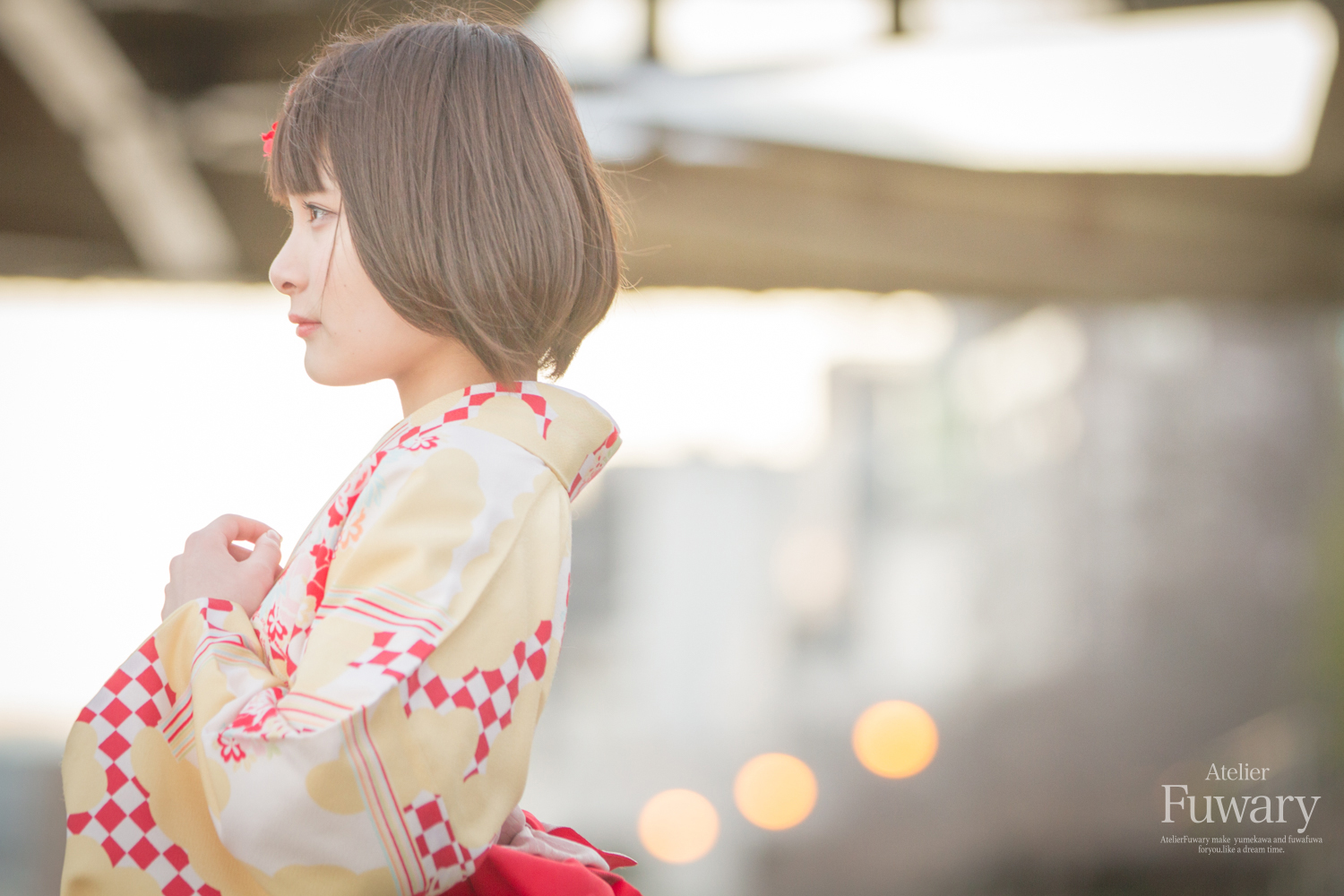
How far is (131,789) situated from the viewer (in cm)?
70

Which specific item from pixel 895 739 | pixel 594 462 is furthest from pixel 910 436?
pixel 594 462

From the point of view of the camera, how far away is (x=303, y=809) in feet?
1.99

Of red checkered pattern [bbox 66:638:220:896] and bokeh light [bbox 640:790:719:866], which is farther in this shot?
bokeh light [bbox 640:790:719:866]

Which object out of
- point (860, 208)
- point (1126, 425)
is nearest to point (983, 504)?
point (1126, 425)

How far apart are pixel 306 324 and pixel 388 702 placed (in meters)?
0.29

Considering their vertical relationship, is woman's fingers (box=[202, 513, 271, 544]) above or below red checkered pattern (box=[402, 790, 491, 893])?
above

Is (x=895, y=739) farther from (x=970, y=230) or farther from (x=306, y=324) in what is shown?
(x=306, y=324)

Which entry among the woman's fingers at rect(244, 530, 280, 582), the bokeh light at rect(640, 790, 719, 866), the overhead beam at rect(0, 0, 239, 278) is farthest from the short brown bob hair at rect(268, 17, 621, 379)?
the bokeh light at rect(640, 790, 719, 866)

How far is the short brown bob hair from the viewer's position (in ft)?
2.42

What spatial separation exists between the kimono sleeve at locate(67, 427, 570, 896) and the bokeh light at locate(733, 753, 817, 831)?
14.8 ft

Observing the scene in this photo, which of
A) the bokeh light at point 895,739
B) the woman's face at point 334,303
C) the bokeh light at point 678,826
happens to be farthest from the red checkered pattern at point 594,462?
the bokeh light at point 895,739

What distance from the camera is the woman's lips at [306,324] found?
771 mm

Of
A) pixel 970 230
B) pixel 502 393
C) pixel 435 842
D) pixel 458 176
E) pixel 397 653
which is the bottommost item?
pixel 435 842

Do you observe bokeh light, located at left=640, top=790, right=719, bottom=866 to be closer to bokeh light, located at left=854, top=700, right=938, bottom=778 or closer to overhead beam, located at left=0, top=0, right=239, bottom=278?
bokeh light, located at left=854, top=700, right=938, bottom=778
